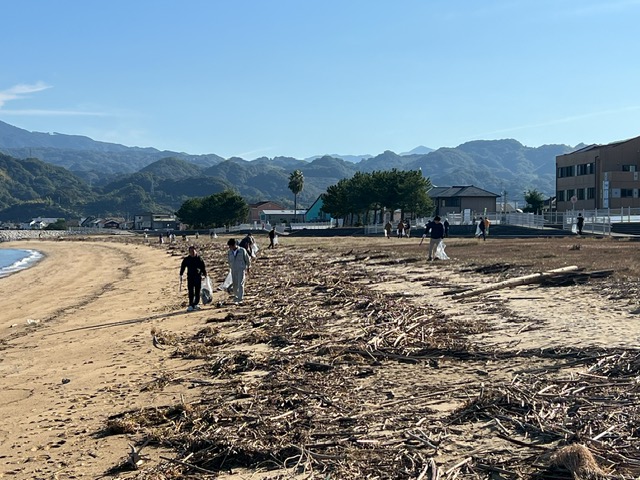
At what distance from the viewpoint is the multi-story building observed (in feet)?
230

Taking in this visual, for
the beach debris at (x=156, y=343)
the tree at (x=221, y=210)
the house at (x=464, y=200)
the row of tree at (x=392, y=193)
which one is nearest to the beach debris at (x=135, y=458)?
the beach debris at (x=156, y=343)

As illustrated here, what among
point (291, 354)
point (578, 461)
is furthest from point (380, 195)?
point (578, 461)

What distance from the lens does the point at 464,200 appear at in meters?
98.2

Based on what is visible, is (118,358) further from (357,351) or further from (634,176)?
(634,176)

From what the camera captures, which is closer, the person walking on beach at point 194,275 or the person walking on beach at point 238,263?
the person walking on beach at point 194,275

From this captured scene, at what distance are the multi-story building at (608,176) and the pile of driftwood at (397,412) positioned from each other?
62778 millimetres

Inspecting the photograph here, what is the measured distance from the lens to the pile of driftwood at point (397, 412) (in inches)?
217

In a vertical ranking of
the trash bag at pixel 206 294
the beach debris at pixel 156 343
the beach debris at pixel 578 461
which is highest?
the beach debris at pixel 578 461

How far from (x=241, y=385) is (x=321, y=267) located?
18.7 meters

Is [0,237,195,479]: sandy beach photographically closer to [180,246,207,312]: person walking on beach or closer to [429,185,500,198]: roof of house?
[180,246,207,312]: person walking on beach

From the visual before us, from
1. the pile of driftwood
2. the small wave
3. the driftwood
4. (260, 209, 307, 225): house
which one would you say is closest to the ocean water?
the small wave

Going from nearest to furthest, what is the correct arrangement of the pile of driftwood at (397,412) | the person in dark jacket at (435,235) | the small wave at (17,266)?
the pile of driftwood at (397,412) < the person in dark jacket at (435,235) < the small wave at (17,266)

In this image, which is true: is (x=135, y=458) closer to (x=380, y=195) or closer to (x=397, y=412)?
(x=397, y=412)

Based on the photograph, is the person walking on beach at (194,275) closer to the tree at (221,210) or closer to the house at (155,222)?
the tree at (221,210)
